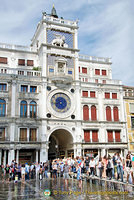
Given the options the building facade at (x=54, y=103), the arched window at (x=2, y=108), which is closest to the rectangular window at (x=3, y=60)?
the building facade at (x=54, y=103)

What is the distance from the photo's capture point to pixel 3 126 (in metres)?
34.7

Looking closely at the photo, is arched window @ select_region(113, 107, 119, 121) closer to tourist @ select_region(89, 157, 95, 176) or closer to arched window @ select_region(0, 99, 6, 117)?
arched window @ select_region(0, 99, 6, 117)

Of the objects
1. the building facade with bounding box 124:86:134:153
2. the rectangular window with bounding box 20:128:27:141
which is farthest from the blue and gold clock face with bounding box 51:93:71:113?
the building facade with bounding box 124:86:134:153

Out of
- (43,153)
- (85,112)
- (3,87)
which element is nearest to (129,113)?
(85,112)

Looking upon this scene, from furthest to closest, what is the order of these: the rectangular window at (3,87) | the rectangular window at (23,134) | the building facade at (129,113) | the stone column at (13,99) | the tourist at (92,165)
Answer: the building facade at (129,113) < the rectangular window at (3,87) < the stone column at (13,99) < the rectangular window at (23,134) < the tourist at (92,165)

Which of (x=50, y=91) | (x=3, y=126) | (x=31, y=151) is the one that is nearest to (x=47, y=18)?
(x=50, y=91)

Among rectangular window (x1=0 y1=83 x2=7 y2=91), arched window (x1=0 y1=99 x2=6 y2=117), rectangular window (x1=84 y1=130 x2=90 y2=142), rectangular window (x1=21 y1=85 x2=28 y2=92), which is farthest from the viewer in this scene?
rectangular window (x1=84 y1=130 x2=90 y2=142)

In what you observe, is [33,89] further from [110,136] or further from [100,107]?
[110,136]

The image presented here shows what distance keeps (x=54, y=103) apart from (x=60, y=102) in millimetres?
1081

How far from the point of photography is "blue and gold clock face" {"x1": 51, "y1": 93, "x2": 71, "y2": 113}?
38.4 metres

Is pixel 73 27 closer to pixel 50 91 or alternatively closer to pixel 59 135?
pixel 50 91

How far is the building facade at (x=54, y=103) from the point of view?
35625 millimetres

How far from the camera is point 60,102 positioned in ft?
128

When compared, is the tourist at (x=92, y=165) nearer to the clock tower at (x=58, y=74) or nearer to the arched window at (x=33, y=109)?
the clock tower at (x=58, y=74)
